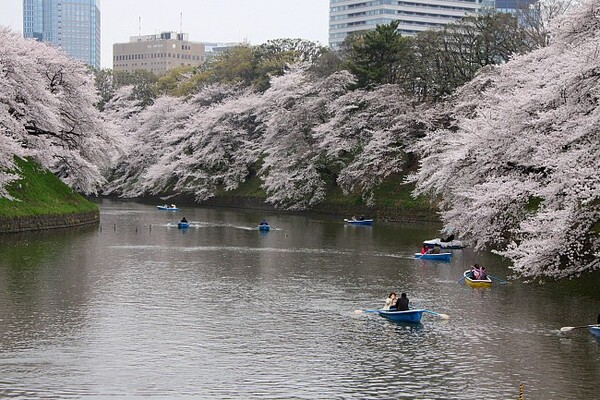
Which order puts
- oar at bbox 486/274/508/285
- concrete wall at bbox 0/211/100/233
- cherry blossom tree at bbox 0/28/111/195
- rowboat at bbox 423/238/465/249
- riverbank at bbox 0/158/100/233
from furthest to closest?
riverbank at bbox 0/158/100/233 → concrete wall at bbox 0/211/100/233 → cherry blossom tree at bbox 0/28/111/195 → rowboat at bbox 423/238/465/249 → oar at bbox 486/274/508/285

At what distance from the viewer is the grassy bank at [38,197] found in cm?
5817

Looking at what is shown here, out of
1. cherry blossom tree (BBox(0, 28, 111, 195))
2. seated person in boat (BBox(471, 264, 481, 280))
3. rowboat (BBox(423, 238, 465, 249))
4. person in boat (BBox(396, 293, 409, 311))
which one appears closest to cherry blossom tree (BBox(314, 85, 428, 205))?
cherry blossom tree (BBox(0, 28, 111, 195))

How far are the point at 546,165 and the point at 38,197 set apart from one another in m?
40.3

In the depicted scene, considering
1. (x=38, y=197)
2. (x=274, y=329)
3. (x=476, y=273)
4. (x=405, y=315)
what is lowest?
(x=274, y=329)

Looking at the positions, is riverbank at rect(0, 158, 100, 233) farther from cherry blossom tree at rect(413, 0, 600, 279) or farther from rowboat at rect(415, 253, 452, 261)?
cherry blossom tree at rect(413, 0, 600, 279)

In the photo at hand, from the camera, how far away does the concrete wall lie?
184 ft

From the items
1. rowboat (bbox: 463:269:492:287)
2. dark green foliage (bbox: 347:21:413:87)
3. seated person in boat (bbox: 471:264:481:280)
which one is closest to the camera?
rowboat (bbox: 463:269:492:287)

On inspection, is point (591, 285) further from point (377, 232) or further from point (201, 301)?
point (377, 232)

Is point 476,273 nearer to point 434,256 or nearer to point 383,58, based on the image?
point 434,256

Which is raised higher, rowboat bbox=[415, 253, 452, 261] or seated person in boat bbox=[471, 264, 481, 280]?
seated person in boat bbox=[471, 264, 481, 280]

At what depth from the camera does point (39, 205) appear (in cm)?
6153

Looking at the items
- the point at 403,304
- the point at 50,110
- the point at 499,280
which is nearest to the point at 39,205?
the point at 50,110

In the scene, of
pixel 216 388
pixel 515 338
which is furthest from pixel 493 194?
pixel 216 388

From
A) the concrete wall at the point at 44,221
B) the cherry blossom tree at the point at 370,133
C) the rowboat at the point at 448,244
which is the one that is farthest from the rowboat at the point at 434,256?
the cherry blossom tree at the point at 370,133
